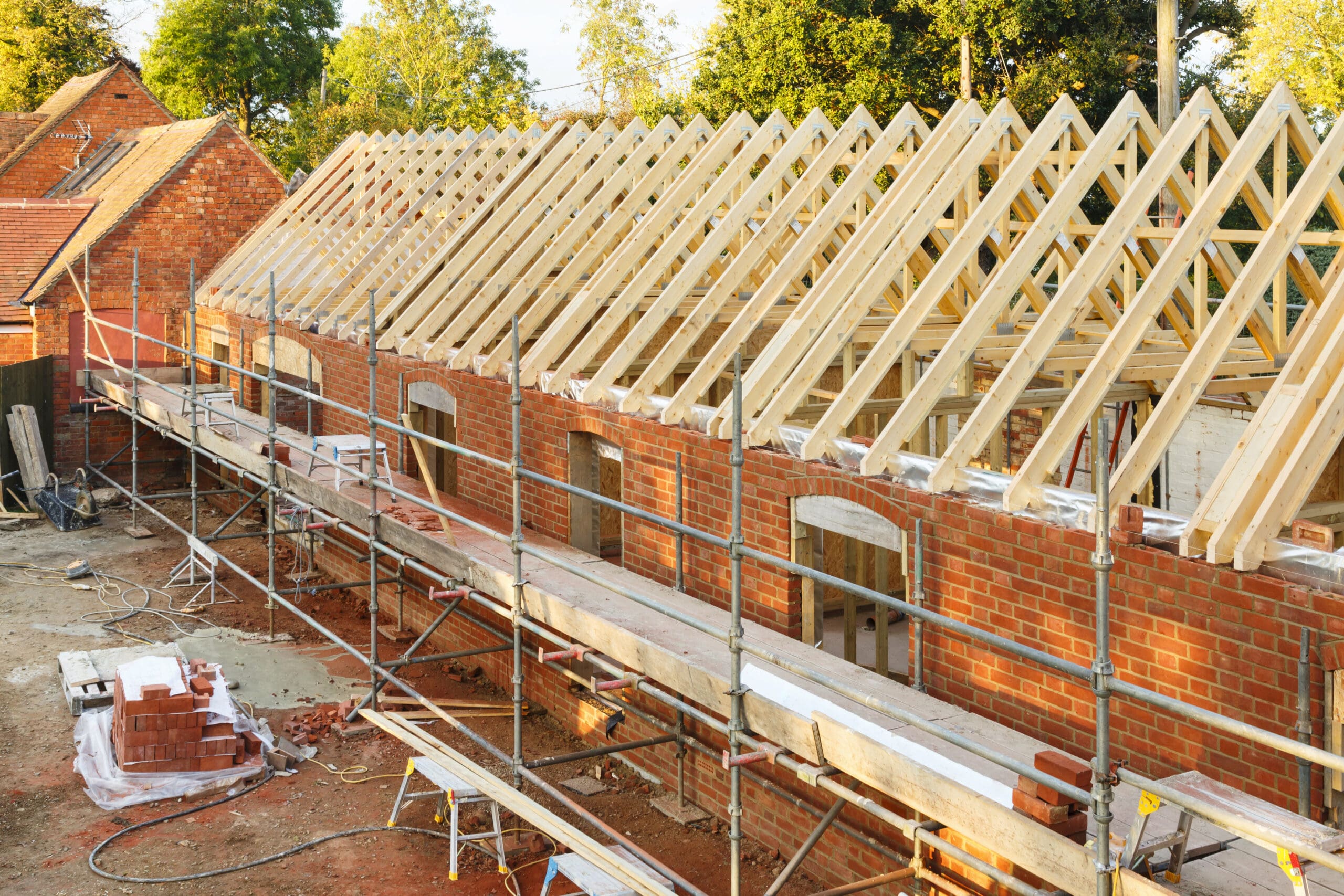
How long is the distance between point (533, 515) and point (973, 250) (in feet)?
16.9

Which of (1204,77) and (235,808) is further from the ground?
(1204,77)

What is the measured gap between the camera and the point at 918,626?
8.62 metres

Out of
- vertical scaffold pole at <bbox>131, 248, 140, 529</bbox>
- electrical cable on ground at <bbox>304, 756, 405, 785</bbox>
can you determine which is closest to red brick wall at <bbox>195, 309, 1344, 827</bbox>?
→ electrical cable on ground at <bbox>304, 756, 405, 785</bbox>

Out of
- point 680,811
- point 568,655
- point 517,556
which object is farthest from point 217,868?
point 680,811

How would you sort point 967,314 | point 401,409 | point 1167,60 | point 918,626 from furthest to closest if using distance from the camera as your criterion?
point 1167,60 < point 401,409 < point 967,314 < point 918,626

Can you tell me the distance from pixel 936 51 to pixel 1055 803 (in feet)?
81.7

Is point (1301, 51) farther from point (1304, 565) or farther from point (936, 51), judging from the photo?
point (1304, 565)

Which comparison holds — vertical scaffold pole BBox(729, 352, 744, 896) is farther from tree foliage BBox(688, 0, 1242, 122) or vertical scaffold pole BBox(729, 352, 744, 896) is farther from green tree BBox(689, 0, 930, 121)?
green tree BBox(689, 0, 930, 121)

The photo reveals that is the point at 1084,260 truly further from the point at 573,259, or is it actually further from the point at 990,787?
the point at 573,259

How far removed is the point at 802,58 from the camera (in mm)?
28500

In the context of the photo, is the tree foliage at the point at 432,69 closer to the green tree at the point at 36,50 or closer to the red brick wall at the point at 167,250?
the green tree at the point at 36,50

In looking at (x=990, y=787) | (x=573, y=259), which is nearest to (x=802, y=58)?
(x=573, y=259)

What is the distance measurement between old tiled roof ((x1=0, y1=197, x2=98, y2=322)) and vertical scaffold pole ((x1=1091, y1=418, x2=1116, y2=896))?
2026cm

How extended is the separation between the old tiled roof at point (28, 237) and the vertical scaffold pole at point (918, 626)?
17.7 metres
